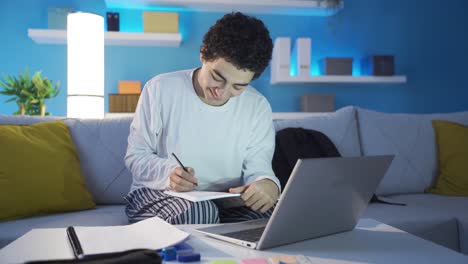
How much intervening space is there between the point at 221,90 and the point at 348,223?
53 centimetres

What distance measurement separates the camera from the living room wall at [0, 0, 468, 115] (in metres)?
3.19

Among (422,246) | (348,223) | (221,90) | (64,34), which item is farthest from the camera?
(64,34)

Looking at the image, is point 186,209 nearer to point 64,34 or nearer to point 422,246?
point 422,246

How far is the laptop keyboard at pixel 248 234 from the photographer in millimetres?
811

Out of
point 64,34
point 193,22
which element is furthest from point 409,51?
point 64,34

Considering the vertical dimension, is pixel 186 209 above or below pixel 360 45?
below

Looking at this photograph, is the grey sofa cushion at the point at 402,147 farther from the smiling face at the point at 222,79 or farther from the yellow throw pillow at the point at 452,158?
the smiling face at the point at 222,79

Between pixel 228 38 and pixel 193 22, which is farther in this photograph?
pixel 193 22

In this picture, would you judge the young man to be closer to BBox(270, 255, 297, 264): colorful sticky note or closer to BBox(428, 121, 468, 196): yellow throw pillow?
BBox(270, 255, 297, 264): colorful sticky note

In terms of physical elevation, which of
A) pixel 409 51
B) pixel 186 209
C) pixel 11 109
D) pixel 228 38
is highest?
pixel 409 51

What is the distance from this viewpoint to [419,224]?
5.24 feet

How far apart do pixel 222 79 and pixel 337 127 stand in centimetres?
110

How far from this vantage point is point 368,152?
2.14 metres

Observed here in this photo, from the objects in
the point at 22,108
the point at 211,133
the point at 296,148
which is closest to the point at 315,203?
the point at 211,133
